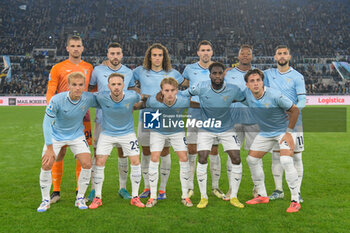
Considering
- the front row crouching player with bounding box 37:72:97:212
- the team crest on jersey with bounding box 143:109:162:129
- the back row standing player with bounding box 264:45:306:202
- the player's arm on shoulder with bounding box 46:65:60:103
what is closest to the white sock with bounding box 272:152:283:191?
the back row standing player with bounding box 264:45:306:202

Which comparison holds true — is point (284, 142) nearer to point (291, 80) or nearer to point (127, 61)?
point (291, 80)

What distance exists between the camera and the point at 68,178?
6.88 metres

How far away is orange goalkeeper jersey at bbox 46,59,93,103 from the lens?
17.9ft

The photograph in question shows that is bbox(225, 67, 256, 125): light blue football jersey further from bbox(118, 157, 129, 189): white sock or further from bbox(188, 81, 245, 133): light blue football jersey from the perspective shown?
bbox(118, 157, 129, 189): white sock

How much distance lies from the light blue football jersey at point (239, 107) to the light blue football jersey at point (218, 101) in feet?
1.42

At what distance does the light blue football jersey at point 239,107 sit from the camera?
5.58 m

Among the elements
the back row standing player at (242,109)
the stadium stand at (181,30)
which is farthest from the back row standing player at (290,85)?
the stadium stand at (181,30)

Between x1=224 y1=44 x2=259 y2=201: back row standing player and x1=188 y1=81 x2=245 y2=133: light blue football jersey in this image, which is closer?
x1=188 y1=81 x2=245 y2=133: light blue football jersey

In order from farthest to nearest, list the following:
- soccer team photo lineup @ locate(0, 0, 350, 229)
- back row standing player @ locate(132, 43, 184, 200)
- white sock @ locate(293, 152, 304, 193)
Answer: back row standing player @ locate(132, 43, 184, 200) → white sock @ locate(293, 152, 304, 193) → soccer team photo lineup @ locate(0, 0, 350, 229)

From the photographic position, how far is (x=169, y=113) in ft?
17.2

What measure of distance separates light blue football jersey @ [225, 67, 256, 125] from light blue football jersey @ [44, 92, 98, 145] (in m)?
2.18

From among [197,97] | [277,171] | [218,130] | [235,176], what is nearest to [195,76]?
[197,97]

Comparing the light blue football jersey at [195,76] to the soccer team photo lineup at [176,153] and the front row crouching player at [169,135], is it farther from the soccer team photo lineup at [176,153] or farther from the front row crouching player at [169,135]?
the front row crouching player at [169,135]

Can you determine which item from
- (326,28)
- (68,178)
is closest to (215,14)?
(326,28)
